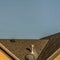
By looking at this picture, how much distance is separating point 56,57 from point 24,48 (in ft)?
16.2

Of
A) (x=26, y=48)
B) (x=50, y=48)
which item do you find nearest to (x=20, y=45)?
(x=26, y=48)

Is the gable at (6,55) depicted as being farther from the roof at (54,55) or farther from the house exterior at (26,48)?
the roof at (54,55)

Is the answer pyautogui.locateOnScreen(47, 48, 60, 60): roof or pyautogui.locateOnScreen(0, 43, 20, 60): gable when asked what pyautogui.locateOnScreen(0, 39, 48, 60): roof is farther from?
pyautogui.locateOnScreen(47, 48, 60, 60): roof

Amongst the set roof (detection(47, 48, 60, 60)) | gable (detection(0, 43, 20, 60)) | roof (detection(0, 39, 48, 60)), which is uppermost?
roof (detection(47, 48, 60, 60))

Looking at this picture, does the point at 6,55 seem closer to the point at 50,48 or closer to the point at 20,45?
the point at 20,45

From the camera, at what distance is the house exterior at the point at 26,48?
2638 centimetres

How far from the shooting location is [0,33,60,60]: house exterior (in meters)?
26.4

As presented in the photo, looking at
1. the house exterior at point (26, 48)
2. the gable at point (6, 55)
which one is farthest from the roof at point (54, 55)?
the gable at point (6, 55)

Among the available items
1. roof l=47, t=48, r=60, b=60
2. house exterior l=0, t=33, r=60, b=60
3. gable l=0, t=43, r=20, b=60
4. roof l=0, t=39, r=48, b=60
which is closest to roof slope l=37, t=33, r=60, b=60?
house exterior l=0, t=33, r=60, b=60

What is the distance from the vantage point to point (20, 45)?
30.2 meters

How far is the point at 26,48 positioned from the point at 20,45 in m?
1.11

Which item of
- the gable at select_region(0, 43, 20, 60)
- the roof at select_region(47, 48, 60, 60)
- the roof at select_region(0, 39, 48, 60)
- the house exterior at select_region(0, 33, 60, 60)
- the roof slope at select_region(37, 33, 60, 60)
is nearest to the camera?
the roof at select_region(47, 48, 60, 60)

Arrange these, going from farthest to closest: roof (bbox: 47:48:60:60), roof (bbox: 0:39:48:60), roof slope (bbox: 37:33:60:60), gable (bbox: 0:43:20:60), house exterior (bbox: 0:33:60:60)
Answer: roof (bbox: 0:39:48:60), roof slope (bbox: 37:33:60:60), house exterior (bbox: 0:33:60:60), gable (bbox: 0:43:20:60), roof (bbox: 47:48:60:60)

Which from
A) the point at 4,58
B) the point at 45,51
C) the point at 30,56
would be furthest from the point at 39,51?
the point at 4,58
